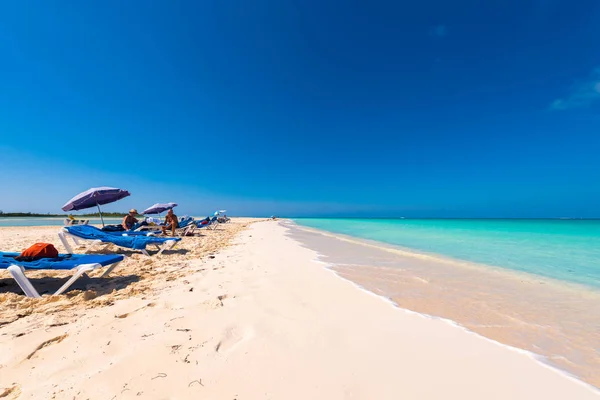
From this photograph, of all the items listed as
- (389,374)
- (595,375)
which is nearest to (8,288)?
(389,374)

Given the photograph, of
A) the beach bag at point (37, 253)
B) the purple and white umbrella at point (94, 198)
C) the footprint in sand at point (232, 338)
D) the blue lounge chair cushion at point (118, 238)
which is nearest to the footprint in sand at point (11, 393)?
the footprint in sand at point (232, 338)

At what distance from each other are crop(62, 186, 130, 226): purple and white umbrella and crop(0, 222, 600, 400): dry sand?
707 cm

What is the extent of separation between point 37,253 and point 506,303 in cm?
782

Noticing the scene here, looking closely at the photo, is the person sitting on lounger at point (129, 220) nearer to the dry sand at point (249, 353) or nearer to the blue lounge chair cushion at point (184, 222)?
the blue lounge chair cushion at point (184, 222)

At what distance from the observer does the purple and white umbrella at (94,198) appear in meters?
9.39

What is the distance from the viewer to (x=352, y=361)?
2.19 m

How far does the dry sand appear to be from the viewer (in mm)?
1834

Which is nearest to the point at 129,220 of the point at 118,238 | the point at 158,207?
the point at 118,238

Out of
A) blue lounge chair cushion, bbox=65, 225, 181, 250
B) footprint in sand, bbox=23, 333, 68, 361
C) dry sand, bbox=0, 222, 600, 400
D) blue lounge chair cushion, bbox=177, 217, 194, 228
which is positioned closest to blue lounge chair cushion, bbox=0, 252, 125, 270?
dry sand, bbox=0, 222, 600, 400

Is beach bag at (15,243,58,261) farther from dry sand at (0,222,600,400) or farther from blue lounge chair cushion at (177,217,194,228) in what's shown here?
blue lounge chair cushion at (177,217,194,228)

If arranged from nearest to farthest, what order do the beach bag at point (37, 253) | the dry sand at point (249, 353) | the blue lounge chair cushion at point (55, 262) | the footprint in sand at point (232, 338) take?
the dry sand at point (249, 353), the footprint in sand at point (232, 338), the blue lounge chair cushion at point (55, 262), the beach bag at point (37, 253)

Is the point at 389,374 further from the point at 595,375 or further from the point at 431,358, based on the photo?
the point at 595,375

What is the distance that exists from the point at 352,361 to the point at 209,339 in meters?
1.39

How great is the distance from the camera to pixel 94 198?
32.2 ft
